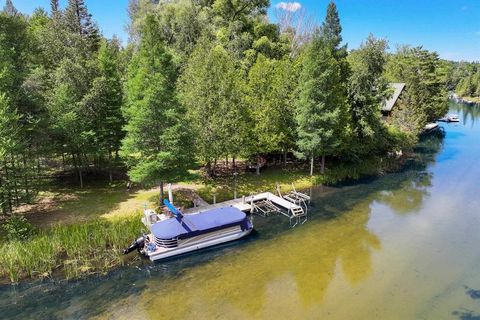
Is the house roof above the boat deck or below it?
above

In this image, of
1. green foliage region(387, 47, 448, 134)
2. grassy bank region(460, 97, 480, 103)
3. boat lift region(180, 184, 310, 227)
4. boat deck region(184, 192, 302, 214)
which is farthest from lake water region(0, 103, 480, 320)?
grassy bank region(460, 97, 480, 103)

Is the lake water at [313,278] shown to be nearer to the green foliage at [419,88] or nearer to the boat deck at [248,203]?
the boat deck at [248,203]

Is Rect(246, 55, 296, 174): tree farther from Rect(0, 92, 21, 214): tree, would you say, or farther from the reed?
Rect(0, 92, 21, 214): tree

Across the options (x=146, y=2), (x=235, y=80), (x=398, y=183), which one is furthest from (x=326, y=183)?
(x=146, y=2)

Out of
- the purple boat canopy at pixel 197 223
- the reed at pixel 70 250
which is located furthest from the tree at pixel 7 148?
the purple boat canopy at pixel 197 223

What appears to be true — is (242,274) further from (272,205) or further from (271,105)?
(271,105)

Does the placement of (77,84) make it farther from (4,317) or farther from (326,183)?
(326,183)
